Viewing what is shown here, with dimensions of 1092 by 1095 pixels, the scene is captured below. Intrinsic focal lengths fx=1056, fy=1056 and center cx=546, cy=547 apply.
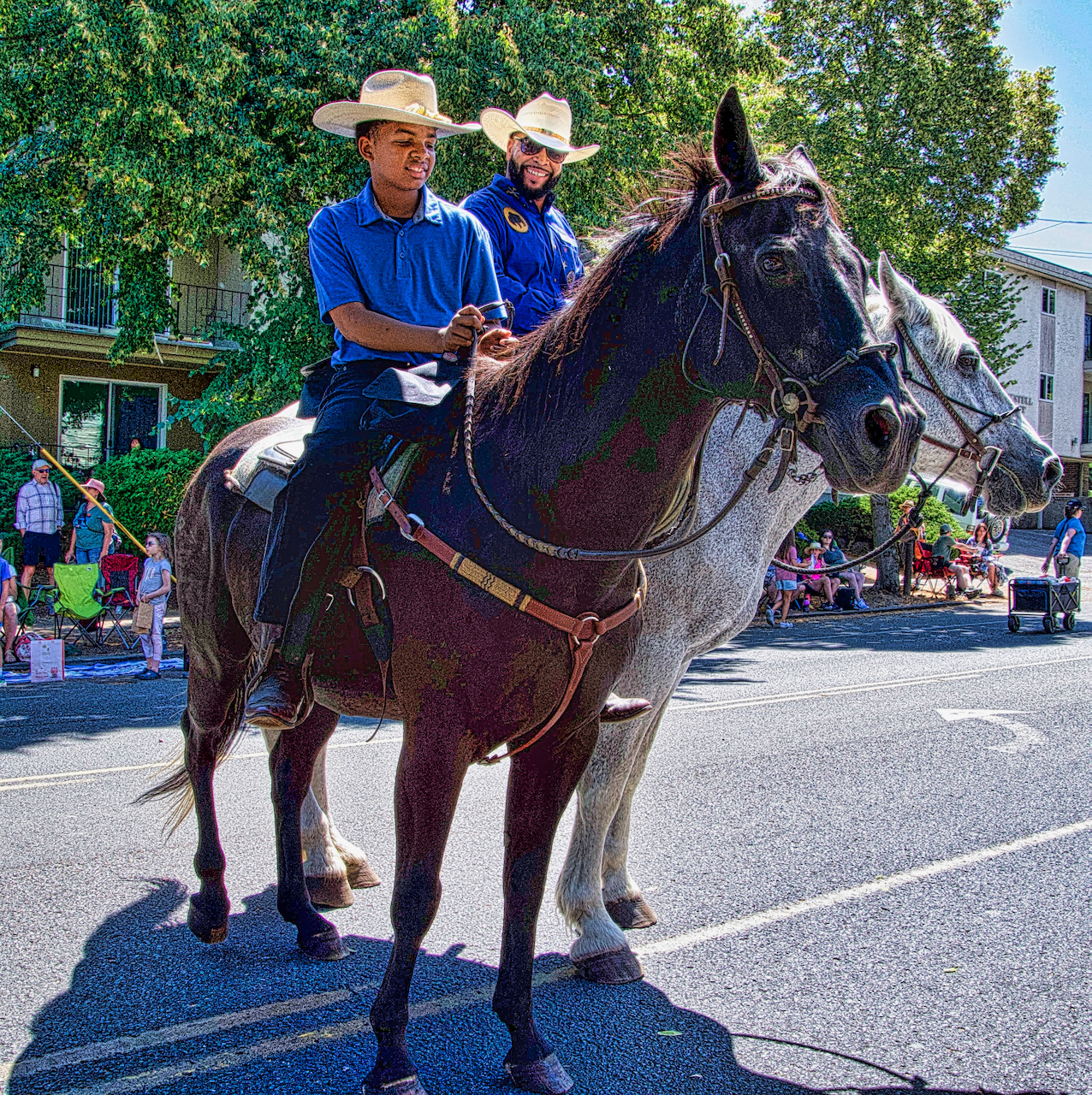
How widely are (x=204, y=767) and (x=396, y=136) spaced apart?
2.80 meters

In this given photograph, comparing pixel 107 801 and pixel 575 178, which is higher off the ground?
pixel 575 178

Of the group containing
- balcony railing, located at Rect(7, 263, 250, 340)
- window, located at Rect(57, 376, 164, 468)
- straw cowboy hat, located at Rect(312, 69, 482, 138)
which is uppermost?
balcony railing, located at Rect(7, 263, 250, 340)

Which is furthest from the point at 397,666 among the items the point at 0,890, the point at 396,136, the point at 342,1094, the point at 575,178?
the point at 575,178

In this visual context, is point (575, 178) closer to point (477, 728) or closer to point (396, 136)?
point (396, 136)

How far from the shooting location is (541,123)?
4.63 metres

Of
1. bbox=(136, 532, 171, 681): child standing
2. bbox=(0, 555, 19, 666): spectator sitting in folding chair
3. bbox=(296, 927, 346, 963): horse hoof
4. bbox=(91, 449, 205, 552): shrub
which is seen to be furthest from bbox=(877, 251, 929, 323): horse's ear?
bbox=(91, 449, 205, 552): shrub

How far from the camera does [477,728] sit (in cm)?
309

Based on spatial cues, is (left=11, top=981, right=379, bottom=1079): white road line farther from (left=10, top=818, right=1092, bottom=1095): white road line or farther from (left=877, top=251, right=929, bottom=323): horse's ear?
(left=877, top=251, right=929, bottom=323): horse's ear

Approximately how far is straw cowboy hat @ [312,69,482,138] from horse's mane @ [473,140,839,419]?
2.78ft

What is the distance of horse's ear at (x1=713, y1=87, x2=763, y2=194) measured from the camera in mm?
2701

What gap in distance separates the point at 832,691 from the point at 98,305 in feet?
68.8

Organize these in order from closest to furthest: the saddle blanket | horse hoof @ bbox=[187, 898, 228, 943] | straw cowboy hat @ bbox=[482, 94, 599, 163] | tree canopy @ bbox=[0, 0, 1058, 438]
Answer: the saddle blanket, horse hoof @ bbox=[187, 898, 228, 943], straw cowboy hat @ bbox=[482, 94, 599, 163], tree canopy @ bbox=[0, 0, 1058, 438]

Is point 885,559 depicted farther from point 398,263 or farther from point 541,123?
point 398,263

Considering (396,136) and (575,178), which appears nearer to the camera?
(396,136)
